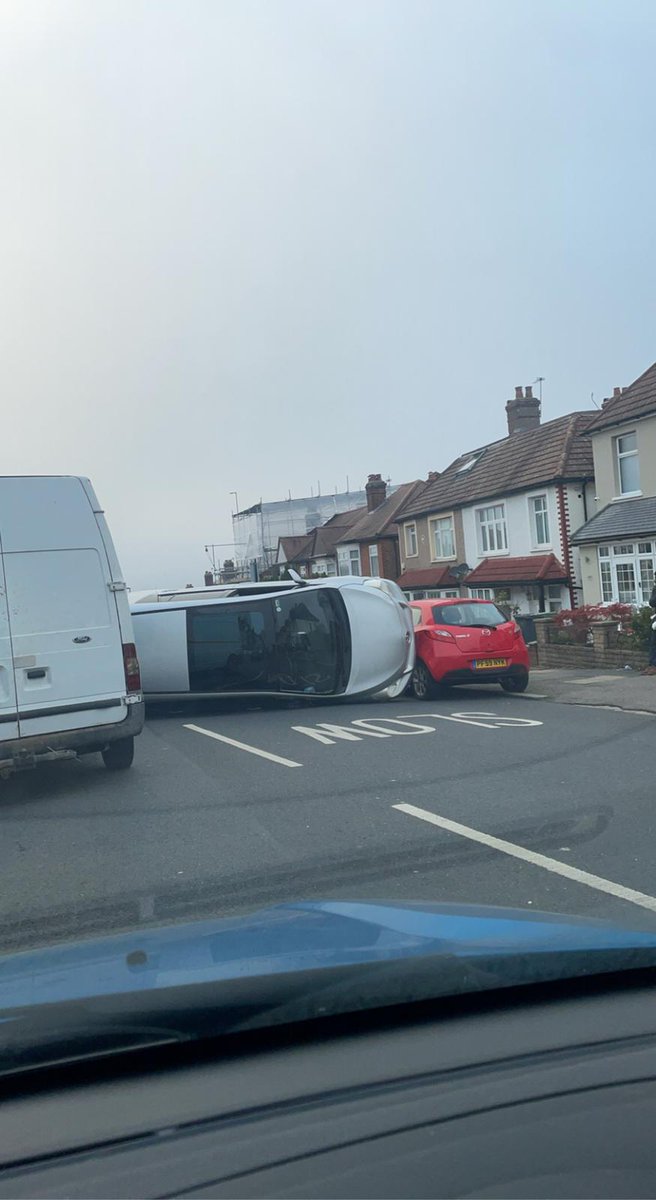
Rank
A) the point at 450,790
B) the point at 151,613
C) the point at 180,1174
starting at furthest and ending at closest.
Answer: the point at 151,613, the point at 450,790, the point at 180,1174

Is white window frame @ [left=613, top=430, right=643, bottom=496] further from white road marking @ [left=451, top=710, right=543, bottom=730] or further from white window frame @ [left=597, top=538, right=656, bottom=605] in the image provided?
white road marking @ [left=451, top=710, right=543, bottom=730]

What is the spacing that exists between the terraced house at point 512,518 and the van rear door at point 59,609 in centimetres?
2237

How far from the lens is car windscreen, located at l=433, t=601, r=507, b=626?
16391mm

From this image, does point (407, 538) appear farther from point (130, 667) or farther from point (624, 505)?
point (130, 667)

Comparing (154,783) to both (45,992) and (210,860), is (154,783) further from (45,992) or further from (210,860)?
(45,992)

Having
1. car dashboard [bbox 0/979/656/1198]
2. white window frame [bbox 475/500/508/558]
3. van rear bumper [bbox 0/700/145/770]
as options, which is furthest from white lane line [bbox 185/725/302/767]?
white window frame [bbox 475/500/508/558]

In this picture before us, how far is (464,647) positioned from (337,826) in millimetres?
9070

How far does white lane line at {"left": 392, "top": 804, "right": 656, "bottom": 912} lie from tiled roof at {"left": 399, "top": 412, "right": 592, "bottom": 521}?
2422cm

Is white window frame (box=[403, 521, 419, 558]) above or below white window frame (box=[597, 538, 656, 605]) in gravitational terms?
above

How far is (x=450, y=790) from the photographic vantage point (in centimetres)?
845

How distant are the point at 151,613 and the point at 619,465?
16.2m

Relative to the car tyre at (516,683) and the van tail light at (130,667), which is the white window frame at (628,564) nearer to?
the car tyre at (516,683)

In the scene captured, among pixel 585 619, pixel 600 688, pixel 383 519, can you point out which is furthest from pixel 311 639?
pixel 383 519

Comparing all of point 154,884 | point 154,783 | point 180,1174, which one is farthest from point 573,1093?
point 154,783
